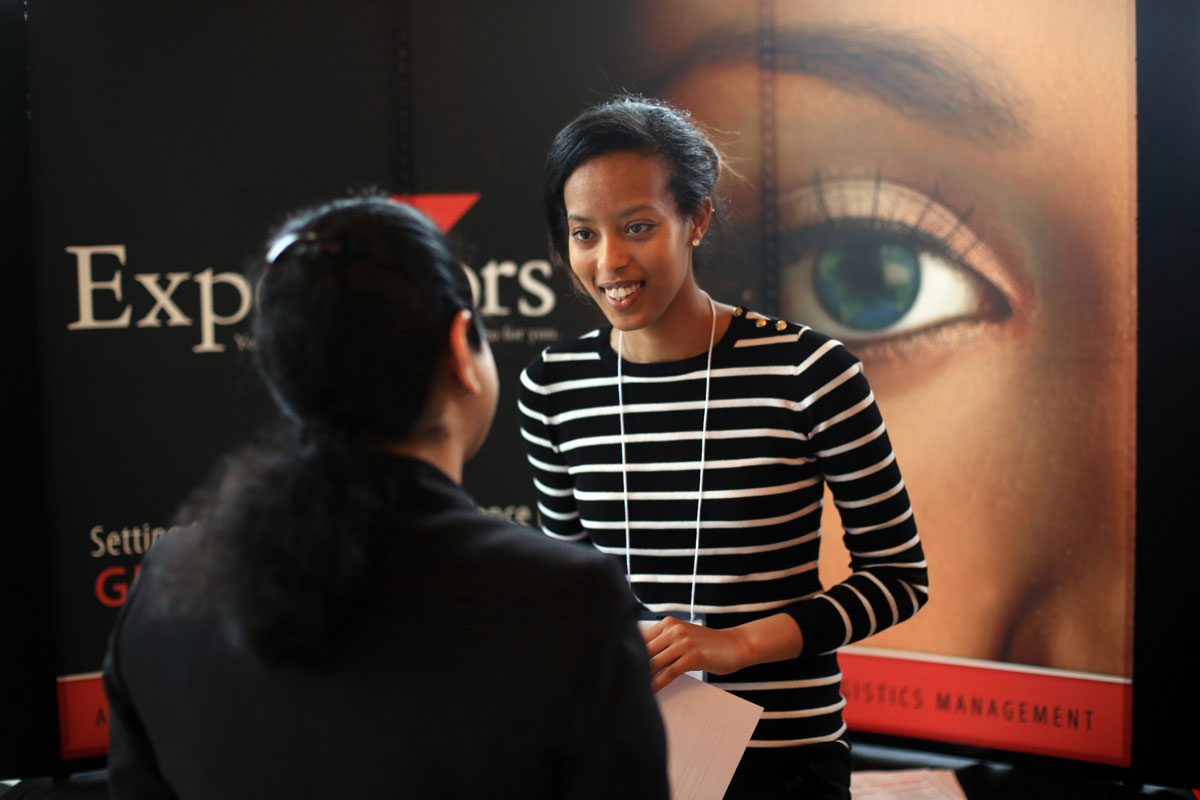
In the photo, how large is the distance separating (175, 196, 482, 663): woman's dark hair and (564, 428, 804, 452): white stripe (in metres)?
0.81

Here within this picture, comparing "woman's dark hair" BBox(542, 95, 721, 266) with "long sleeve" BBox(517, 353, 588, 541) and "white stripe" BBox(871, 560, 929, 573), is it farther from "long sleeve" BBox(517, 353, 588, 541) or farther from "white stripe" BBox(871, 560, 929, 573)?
"white stripe" BBox(871, 560, 929, 573)

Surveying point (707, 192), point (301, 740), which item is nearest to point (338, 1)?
point (707, 192)

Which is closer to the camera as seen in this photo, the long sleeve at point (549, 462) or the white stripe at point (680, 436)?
the white stripe at point (680, 436)

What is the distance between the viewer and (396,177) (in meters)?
2.98

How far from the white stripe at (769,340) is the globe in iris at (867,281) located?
1468 mm

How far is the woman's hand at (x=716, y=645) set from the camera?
1348 mm

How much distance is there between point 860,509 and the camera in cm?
149

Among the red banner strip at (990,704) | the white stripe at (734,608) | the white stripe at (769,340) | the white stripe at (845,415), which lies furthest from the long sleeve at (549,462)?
the red banner strip at (990,704)

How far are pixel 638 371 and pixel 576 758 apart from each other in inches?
38.0

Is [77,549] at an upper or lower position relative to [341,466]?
lower

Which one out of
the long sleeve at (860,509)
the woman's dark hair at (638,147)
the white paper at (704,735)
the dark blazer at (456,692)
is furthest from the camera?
the woman's dark hair at (638,147)

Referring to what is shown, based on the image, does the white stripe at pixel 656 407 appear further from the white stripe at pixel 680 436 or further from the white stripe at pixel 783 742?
the white stripe at pixel 783 742

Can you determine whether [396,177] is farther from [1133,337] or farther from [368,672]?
[368,672]

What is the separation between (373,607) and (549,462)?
1.03m
